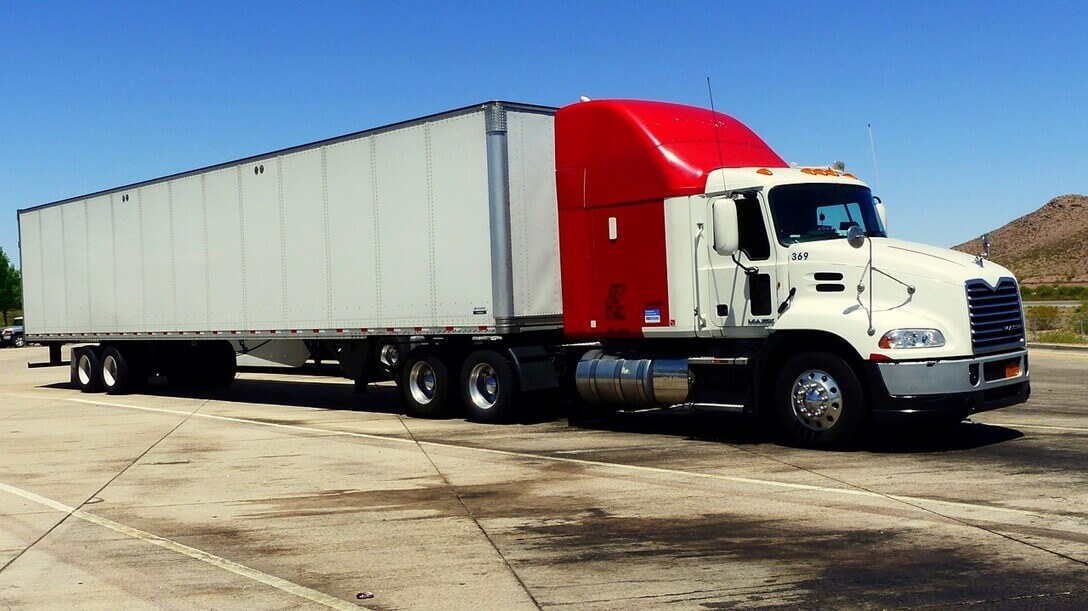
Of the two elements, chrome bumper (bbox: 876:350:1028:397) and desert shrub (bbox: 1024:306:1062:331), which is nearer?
chrome bumper (bbox: 876:350:1028:397)

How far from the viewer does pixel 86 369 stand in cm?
2481

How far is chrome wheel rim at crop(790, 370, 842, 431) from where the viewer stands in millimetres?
11227

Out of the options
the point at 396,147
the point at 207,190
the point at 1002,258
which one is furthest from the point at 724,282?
the point at 1002,258

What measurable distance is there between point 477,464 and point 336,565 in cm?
444

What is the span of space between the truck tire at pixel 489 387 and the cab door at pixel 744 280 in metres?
3.22

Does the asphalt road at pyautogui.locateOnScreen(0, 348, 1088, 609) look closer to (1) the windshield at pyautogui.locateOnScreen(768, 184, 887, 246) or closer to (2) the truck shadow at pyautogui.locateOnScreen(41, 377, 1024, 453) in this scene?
(2) the truck shadow at pyautogui.locateOnScreen(41, 377, 1024, 453)

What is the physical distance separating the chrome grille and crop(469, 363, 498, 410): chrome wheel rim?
21.6ft

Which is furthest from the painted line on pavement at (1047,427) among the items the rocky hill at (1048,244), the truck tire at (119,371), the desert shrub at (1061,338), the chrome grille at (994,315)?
the rocky hill at (1048,244)

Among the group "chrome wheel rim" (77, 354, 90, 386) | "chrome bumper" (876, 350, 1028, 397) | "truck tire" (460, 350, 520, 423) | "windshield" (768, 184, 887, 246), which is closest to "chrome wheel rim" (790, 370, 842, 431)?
"chrome bumper" (876, 350, 1028, 397)

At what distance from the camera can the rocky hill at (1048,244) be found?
97.8m

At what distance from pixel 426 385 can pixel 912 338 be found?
25.3 ft

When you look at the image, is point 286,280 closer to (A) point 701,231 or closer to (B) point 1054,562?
(A) point 701,231

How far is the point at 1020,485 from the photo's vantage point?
912 cm

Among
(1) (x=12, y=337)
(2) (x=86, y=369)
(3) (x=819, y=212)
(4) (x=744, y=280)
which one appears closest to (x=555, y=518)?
(4) (x=744, y=280)
